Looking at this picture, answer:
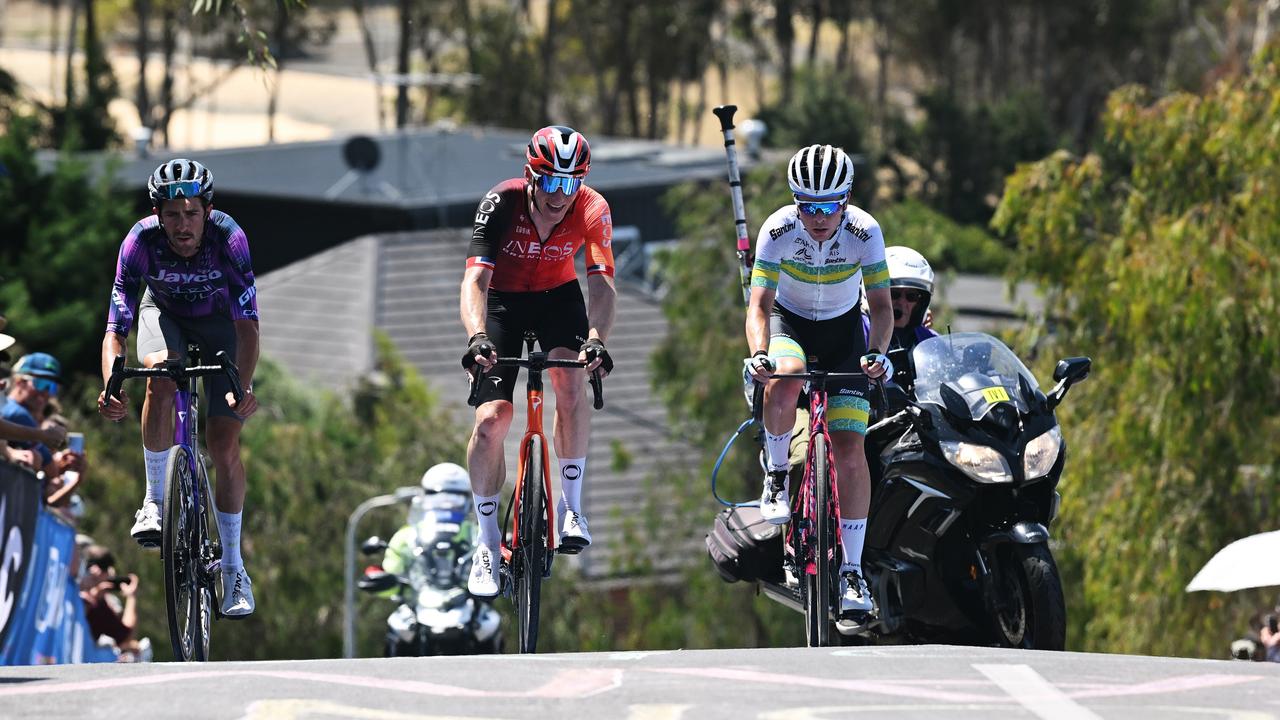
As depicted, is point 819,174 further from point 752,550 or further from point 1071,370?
point 752,550

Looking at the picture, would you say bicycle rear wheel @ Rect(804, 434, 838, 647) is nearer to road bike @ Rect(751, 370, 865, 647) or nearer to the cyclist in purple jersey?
road bike @ Rect(751, 370, 865, 647)

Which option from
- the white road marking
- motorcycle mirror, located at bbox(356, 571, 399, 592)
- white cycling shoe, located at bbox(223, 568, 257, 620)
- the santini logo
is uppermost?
the santini logo

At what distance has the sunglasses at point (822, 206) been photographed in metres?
11.8

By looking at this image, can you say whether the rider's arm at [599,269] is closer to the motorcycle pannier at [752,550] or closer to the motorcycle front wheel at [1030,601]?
the motorcycle pannier at [752,550]

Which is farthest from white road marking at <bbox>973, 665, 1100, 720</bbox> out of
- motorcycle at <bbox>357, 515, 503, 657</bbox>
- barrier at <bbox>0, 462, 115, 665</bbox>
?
motorcycle at <bbox>357, 515, 503, 657</bbox>

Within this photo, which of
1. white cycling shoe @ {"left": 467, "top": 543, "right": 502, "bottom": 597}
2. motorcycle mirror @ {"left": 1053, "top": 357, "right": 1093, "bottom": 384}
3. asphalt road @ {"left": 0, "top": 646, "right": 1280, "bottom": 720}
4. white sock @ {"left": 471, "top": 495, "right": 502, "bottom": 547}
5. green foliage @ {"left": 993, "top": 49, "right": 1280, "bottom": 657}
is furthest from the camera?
green foliage @ {"left": 993, "top": 49, "right": 1280, "bottom": 657}

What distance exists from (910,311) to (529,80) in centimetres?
7093

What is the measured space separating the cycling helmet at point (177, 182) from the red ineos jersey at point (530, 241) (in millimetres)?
1354

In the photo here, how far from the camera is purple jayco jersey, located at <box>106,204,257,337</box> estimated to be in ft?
37.8

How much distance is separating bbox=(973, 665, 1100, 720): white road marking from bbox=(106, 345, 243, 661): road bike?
12.7ft

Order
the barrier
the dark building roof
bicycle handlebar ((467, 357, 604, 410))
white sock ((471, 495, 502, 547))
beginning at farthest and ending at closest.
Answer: the dark building roof
the barrier
white sock ((471, 495, 502, 547))
bicycle handlebar ((467, 357, 604, 410))

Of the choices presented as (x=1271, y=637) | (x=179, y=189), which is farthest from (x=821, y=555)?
(x=1271, y=637)

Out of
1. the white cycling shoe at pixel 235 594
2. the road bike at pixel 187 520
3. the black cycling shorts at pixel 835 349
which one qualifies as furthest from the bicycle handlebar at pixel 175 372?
the black cycling shorts at pixel 835 349

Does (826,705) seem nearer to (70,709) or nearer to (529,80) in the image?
(70,709)
